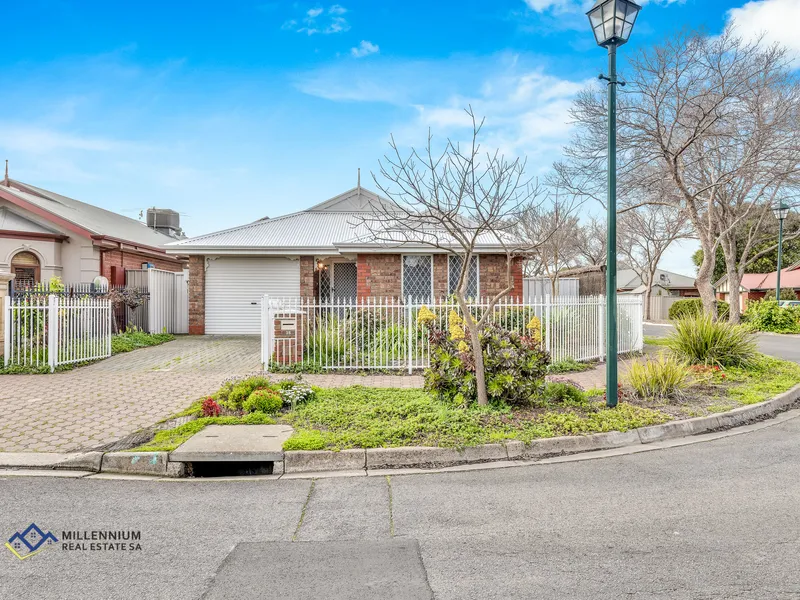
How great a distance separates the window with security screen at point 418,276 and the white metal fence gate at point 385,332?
3156 millimetres

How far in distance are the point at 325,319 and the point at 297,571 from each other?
26.1ft

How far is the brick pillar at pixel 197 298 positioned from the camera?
16125 mm

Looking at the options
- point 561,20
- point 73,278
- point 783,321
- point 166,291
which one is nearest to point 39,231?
point 73,278

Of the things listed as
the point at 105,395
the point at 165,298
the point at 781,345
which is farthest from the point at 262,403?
the point at 781,345

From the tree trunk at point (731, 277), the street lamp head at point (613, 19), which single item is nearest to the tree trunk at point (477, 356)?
the street lamp head at point (613, 19)

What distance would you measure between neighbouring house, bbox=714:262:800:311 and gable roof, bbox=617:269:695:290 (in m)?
4.54

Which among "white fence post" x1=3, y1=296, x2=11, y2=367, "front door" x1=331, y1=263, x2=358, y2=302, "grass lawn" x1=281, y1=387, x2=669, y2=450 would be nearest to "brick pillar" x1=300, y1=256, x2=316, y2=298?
"front door" x1=331, y1=263, x2=358, y2=302

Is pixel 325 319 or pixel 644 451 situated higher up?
pixel 325 319

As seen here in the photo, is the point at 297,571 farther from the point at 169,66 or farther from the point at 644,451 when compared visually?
the point at 169,66

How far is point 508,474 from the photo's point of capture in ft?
15.4

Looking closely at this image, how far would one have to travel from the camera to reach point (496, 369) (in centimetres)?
641

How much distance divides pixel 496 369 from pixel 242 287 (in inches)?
472

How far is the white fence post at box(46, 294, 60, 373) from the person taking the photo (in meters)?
9.53

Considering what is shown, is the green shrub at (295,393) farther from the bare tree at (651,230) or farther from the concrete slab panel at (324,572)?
the bare tree at (651,230)
